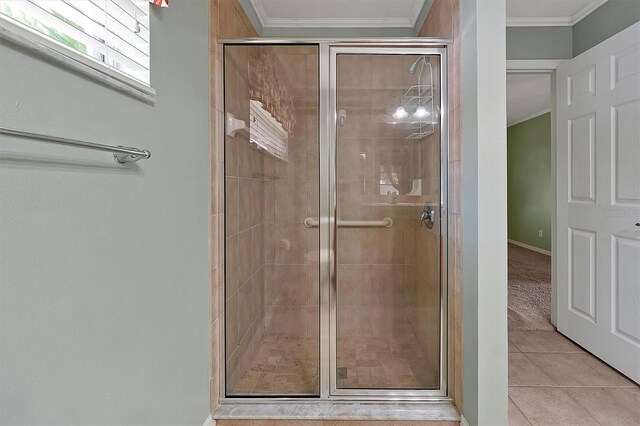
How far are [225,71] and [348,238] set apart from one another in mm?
1150

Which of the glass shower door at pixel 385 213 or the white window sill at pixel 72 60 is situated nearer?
the white window sill at pixel 72 60

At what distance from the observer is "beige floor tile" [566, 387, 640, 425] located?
182 centimetres

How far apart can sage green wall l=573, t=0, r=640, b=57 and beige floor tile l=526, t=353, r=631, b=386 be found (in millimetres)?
2331

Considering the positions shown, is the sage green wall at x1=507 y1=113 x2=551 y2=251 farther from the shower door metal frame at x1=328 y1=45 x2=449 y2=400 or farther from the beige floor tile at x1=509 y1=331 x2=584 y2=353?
the shower door metal frame at x1=328 y1=45 x2=449 y2=400

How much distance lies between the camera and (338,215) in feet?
6.30

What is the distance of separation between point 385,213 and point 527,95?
5129 mm

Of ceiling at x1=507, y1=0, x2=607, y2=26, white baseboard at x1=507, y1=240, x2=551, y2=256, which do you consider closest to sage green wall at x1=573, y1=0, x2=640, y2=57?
ceiling at x1=507, y1=0, x2=607, y2=26

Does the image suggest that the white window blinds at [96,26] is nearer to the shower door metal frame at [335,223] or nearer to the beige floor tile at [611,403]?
the shower door metal frame at [335,223]

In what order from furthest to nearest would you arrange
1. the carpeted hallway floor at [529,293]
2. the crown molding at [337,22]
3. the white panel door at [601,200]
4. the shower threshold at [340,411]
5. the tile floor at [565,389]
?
the carpeted hallway floor at [529,293]
the crown molding at [337,22]
the white panel door at [601,200]
the tile floor at [565,389]
the shower threshold at [340,411]

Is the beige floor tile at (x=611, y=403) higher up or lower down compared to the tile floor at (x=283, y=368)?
lower down

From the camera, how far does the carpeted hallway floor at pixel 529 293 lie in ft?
9.97

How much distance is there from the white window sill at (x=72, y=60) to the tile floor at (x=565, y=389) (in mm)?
2311

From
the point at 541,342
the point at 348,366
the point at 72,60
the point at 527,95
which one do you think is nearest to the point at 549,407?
the point at 541,342

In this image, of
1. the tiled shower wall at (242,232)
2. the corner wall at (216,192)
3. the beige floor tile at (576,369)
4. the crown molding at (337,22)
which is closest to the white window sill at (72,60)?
the corner wall at (216,192)
